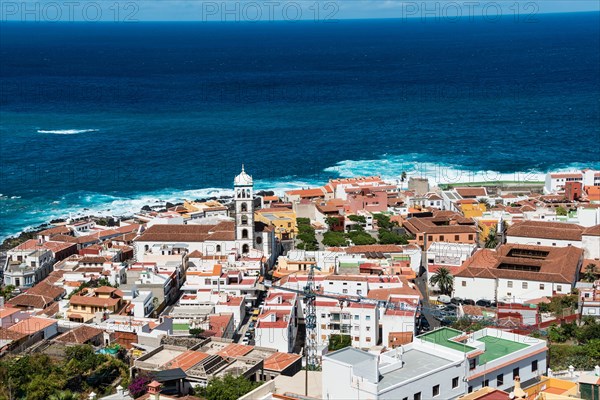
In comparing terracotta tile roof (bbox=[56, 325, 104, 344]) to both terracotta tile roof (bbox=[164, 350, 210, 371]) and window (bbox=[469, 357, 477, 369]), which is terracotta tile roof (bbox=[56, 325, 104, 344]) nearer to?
terracotta tile roof (bbox=[164, 350, 210, 371])

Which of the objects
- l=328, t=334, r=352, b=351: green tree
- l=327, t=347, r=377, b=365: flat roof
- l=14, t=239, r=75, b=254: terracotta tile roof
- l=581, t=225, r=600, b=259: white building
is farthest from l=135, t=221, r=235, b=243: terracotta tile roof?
l=327, t=347, r=377, b=365: flat roof

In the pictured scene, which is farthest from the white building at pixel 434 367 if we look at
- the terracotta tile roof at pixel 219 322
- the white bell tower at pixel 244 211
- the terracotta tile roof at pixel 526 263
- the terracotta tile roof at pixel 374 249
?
the white bell tower at pixel 244 211

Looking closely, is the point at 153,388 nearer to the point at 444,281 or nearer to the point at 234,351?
the point at 234,351

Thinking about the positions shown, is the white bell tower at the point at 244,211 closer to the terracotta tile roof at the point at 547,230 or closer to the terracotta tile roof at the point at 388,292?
the terracotta tile roof at the point at 388,292

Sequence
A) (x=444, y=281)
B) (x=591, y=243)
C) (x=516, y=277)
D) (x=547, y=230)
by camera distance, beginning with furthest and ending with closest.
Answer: (x=547, y=230)
(x=591, y=243)
(x=444, y=281)
(x=516, y=277)

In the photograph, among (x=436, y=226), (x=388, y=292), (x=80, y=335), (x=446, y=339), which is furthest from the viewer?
(x=436, y=226)

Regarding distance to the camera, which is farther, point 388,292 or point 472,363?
point 388,292

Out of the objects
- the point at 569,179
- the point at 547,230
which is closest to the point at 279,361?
the point at 547,230
